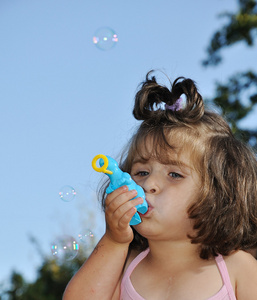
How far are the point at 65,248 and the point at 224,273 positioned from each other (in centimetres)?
106

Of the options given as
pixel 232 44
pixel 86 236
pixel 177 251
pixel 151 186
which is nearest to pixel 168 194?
pixel 151 186

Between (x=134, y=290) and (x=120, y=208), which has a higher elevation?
(x=120, y=208)

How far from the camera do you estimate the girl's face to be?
2.22m

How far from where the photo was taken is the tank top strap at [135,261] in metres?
2.50

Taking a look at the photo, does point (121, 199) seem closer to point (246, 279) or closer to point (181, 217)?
point (181, 217)

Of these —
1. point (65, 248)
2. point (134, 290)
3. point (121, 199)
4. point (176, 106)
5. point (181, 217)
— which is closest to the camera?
point (121, 199)

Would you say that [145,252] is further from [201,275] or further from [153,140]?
[153,140]

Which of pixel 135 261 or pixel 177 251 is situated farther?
pixel 135 261

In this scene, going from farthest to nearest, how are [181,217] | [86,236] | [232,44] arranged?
[232,44]
[86,236]
[181,217]

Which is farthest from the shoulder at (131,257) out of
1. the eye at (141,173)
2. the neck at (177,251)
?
the eye at (141,173)

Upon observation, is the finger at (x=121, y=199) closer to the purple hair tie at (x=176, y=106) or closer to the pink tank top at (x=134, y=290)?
the pink tank top at (x=134, y=290)

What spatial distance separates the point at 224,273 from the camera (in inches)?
89.0

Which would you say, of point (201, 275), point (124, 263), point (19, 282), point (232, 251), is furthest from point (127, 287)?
point (19, 282)

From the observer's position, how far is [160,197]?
223cm
